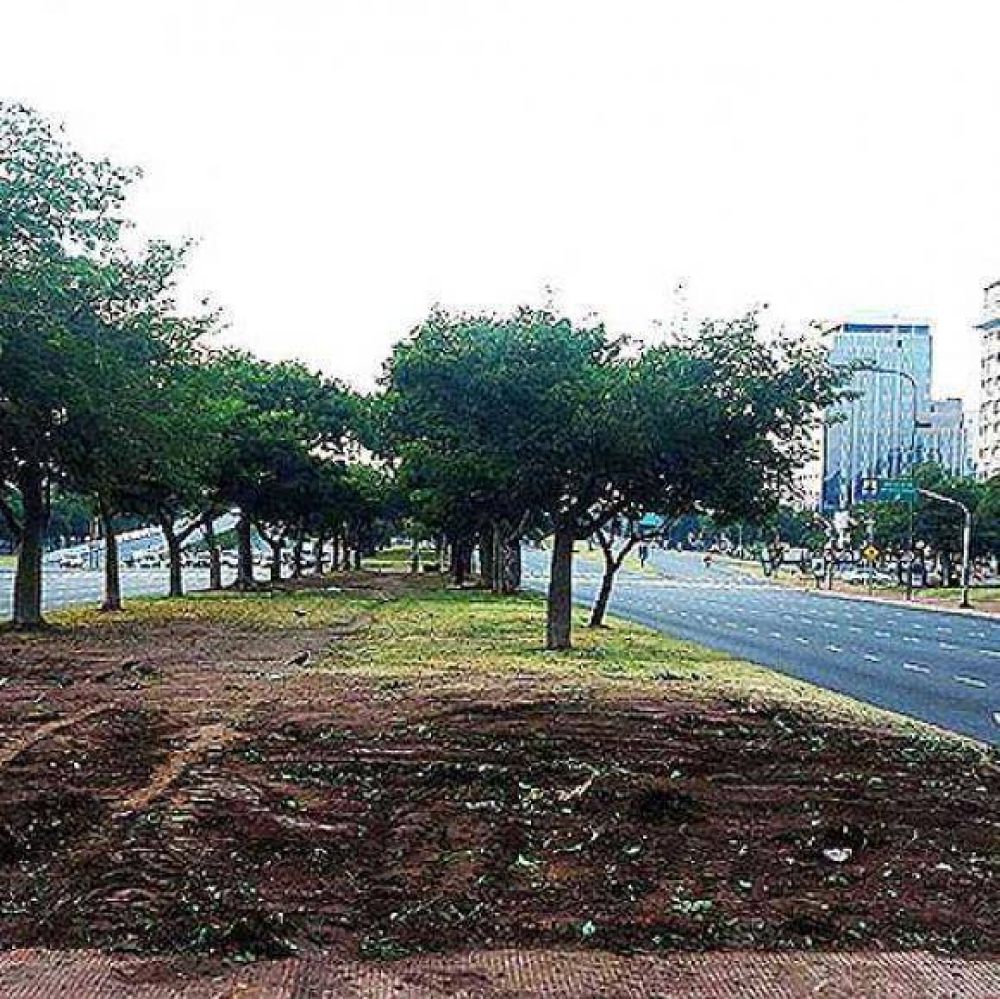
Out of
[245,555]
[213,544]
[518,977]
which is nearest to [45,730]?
[518,977]

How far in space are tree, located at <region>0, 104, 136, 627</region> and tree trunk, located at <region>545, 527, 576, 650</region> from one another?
8946 mm

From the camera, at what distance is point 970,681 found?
27.3 m

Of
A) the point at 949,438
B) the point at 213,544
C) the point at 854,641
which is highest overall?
the point at 949,438

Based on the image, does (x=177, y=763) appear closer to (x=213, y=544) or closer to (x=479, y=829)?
(x=479, y=829)

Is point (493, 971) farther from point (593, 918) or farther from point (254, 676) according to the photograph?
point (254, 676)

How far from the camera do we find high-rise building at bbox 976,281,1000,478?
145 meters

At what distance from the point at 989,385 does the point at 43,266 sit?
439 ft

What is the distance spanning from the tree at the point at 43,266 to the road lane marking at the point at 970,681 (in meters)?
15.5

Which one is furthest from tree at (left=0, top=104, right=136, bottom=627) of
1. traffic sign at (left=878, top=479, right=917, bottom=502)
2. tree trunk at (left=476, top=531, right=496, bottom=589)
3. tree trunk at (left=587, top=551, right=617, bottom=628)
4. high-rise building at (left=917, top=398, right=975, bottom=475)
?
high-rise building at (left=917, top=398, right=975, bottom=475)

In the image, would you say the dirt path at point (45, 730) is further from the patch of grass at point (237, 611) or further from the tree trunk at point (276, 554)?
the tree trunk at point (276, 554)

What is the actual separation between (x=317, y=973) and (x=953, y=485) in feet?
273

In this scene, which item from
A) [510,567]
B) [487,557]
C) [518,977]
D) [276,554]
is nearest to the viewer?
[518,977]

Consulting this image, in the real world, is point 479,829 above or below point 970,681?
above

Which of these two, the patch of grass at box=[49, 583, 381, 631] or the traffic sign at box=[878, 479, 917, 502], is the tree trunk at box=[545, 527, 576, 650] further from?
the traffic sign at box=[878, 479, 917, 502]
